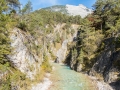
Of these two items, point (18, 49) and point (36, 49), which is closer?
point (18, 49)

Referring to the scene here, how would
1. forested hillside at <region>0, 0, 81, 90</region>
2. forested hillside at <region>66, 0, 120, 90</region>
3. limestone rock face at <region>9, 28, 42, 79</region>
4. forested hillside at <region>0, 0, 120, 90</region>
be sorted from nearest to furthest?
forested hillside at <region>0, 0, 81, 90</region>
forested hillside at <region>0, 0, 120, 90</region>
limestone rock face at <region>9, 28, 42, 79</region>
forested hillside at <region>66, 0, 120, 90</region>

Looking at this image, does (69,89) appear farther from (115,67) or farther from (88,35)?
(88,35)

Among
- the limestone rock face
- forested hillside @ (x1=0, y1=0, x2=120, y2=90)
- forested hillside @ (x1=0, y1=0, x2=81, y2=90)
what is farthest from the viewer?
the limestone rock face

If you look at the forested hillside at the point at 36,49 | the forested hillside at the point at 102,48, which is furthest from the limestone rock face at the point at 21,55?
the forested hillside at the point at 102,48

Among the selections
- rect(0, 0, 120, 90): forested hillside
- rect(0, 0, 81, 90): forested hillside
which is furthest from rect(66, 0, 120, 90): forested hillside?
rect(0, 0, 81, 90): forested hillside

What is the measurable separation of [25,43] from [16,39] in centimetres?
337

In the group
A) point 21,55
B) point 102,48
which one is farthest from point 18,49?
point 102,48

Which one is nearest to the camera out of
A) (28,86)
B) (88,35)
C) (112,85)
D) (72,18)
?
(28,86)

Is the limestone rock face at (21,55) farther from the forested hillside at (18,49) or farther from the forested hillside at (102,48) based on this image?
the forested hillside at (102,48)

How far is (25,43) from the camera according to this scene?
98.8 ft

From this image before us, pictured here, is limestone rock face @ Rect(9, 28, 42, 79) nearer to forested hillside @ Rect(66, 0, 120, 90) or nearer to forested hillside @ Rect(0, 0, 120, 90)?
forested hillside @ Rect(0, 0, 120, 90)

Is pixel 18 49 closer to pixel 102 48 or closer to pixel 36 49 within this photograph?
pixel 36 49

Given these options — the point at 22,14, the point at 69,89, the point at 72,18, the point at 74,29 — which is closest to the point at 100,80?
the point at 69,89

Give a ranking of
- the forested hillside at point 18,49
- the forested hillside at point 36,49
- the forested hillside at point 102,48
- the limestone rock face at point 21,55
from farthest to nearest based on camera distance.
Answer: the forested hillside at point 102,48 → the limestone rock face at point 21,55 → the forested hillside at point 36,49 → the forested hillside at point 18,49
